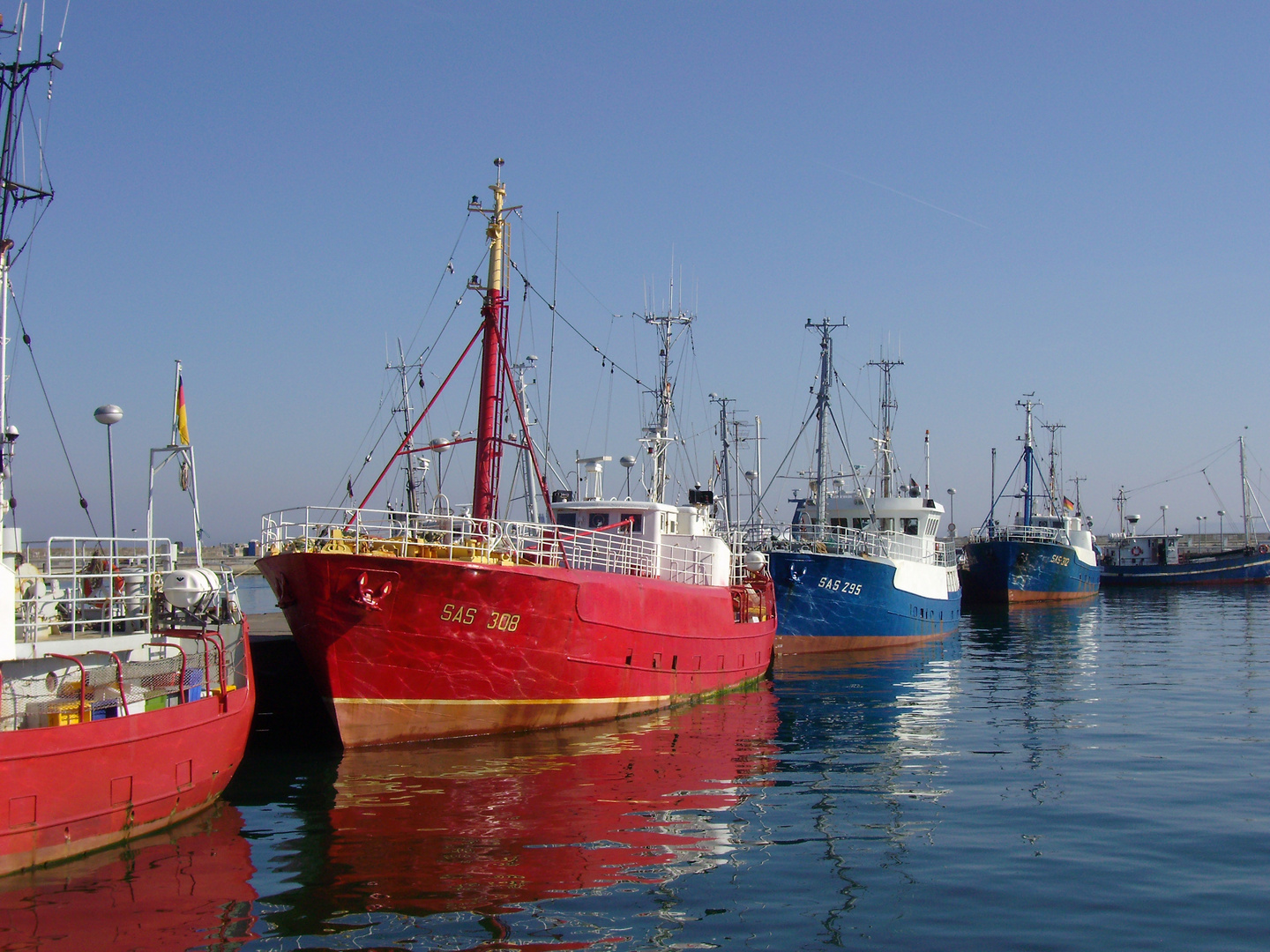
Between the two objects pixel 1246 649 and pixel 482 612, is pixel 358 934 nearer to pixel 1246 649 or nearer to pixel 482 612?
pixel 482 612

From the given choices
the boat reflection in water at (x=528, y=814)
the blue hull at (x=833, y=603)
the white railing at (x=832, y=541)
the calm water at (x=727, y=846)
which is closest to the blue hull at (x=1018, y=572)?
the white railing at (x=832, y=541)

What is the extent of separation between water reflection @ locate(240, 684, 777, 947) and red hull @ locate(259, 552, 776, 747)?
553 mm

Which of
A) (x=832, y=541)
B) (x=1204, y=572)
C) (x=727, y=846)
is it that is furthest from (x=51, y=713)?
(x=1204, y=572)

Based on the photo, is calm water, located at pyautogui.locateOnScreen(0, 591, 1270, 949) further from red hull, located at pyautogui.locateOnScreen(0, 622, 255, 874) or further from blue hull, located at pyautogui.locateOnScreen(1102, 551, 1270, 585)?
blue hull, located at pyautogui.locateOnScreen(1102, 551, 1270, 585)

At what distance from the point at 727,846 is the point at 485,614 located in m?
6.79

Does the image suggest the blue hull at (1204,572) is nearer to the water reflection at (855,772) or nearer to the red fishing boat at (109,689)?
the water reflection at (855,772)

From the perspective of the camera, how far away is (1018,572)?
5694cm

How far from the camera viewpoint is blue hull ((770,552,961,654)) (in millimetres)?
33656

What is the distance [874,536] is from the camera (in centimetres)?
3706

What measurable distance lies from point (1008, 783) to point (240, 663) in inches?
443

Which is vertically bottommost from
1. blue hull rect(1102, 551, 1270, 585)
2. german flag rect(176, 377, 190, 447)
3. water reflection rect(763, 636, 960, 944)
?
water reflection rect(763, 636, 960, 944)

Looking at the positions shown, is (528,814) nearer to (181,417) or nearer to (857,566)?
(181,417)

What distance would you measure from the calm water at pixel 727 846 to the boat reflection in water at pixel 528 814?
5cm

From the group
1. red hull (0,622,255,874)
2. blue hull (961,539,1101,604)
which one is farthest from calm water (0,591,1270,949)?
blue hull (961,539,1101,604)
